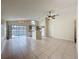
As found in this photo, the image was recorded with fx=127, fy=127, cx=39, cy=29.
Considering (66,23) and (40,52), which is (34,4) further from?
(66,23)

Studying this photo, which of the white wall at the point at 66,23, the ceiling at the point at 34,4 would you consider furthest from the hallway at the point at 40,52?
the white wall at the point at 66,23

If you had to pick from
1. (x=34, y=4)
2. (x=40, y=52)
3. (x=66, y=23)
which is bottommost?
(x=40, y=52)

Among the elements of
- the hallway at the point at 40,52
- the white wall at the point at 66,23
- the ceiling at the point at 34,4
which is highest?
the ceiling at the point at 34,4

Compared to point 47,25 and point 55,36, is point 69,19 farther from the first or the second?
point 47,25

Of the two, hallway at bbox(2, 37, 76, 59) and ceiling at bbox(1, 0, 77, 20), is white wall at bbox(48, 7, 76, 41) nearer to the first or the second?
ceiling at bbox(1, 0, 77, 20)

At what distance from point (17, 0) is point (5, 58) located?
9.80 ft

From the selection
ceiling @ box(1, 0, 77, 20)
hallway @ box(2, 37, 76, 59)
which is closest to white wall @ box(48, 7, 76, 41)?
ceiling @ box(1, 0, 77, 20)

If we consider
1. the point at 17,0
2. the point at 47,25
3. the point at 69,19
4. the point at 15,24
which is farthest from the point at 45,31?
the point at 17,0

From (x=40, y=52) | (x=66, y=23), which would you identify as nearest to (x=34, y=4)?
(x=40, y=52)

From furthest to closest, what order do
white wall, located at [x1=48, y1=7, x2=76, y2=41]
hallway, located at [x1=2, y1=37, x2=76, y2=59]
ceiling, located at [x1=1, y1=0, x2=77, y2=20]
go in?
white wall, located at [x1=48, y1=7, x2=76, y2=41], ceiling, located at [x1=1, y1=0, x2=77, y2=20], hallway, located at [x1=2, y1=37, x2=76, y2=59]

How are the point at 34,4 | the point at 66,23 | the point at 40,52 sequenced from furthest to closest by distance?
the point at 66,23 → the point at 34,4 → the point at 40,52

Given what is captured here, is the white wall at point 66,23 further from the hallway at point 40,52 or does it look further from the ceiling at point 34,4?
the hallway at point 40,52

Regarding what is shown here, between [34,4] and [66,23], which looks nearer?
[34,4]

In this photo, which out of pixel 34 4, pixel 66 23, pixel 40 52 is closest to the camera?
pixel 40 52
